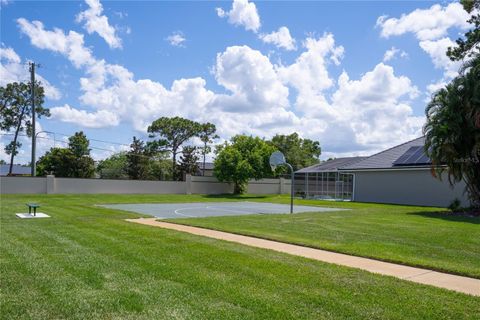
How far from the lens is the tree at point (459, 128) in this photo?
1917 centimetres

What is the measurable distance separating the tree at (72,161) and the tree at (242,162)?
16.2 metres

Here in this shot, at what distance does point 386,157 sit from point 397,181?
10.3 feet

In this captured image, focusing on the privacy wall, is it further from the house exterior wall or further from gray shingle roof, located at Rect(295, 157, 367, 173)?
the house exterior wall

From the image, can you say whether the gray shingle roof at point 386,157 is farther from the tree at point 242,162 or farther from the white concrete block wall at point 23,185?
the white concrete block wall at point 23,185

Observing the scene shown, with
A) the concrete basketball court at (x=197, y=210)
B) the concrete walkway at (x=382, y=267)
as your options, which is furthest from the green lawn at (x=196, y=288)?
the concrete basketball court at (x=197, y=210)

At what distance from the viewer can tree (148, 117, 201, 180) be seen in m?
58.0

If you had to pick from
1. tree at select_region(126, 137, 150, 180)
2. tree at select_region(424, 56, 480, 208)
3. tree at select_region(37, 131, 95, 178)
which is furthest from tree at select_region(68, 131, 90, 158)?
tree at select_region(424, 56, 480, 208)

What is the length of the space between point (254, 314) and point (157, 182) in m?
37.2

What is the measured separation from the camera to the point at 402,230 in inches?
491

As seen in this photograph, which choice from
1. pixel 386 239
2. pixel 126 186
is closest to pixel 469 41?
pixel 386 239

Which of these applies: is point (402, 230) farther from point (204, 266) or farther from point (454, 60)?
point (454, 60)

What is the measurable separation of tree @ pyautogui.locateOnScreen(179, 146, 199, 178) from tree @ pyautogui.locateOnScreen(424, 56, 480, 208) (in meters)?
36.9

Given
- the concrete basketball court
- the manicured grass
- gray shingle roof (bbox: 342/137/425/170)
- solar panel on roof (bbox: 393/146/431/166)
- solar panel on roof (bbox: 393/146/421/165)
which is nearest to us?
the manicured grass

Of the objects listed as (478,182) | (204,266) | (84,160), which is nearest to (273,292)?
(204,266)
